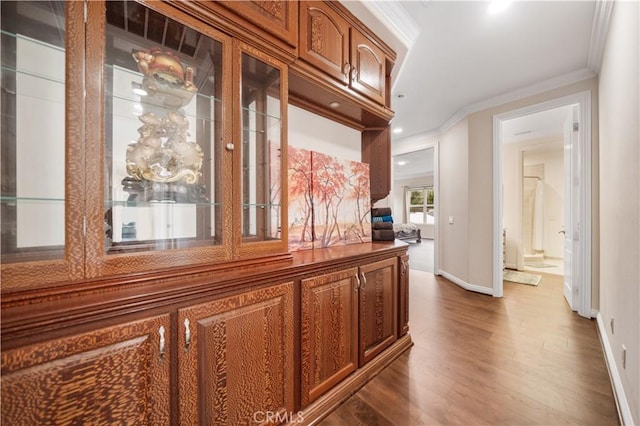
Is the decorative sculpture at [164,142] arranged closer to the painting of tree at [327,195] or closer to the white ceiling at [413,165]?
the painting of tree at [327,195]

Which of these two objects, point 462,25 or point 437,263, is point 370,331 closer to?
point 462,25

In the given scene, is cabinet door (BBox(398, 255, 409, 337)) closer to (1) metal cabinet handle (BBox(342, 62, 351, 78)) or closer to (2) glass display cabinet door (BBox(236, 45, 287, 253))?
(2) glass display cabinet door (BBox(236, 45, 287, 253))

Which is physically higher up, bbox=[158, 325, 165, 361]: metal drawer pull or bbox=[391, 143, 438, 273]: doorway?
bbox=[391, 143, 438, 273]: doorway

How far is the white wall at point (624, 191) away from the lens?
1.23 metres

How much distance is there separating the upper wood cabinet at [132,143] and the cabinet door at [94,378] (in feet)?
0.65

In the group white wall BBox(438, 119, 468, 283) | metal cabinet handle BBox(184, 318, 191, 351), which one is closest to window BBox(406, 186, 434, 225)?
white wall BBox(438, 119, 468, 283)

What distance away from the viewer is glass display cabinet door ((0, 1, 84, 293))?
76 cm

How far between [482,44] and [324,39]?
168 centimetres

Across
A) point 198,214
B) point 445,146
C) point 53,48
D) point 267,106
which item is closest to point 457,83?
point 445,146

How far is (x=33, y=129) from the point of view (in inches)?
31.4

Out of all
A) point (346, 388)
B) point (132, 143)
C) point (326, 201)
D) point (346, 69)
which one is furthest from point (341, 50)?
point (346, 388)

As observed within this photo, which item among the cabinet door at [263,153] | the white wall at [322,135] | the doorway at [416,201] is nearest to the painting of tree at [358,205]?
the white wall at [322,135]

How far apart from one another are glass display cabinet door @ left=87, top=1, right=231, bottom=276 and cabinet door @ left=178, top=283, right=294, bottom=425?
0.82 feet

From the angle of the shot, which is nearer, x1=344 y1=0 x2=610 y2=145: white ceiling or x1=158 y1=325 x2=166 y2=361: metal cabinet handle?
x1=158 y1=325 x2=166 y2=361: metal cabinet handle
